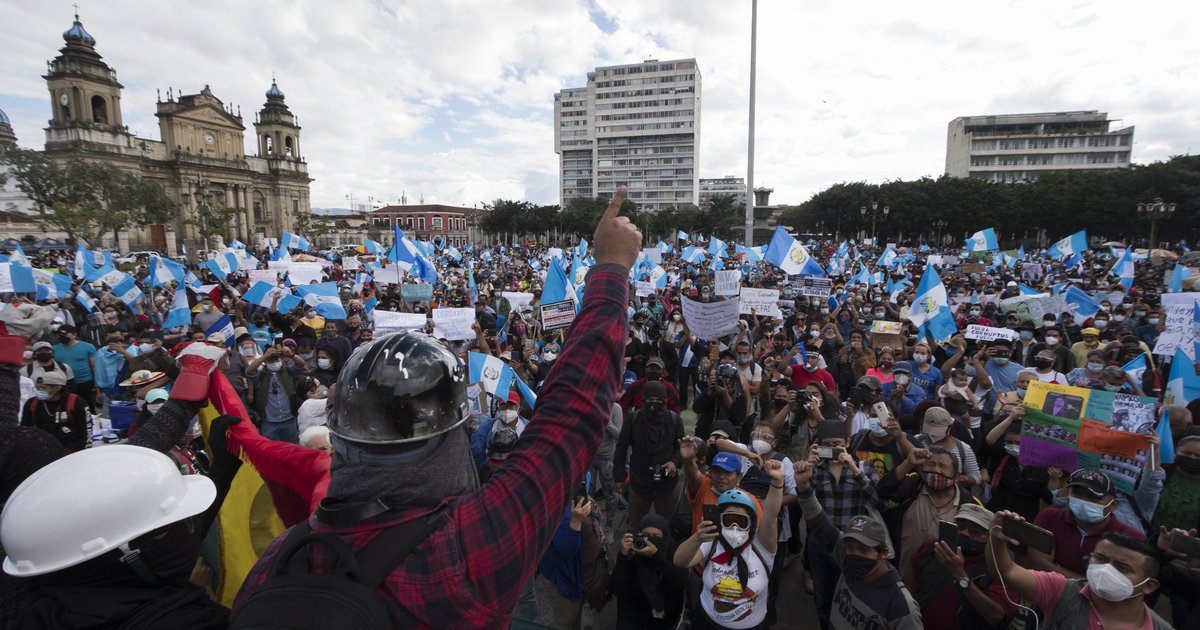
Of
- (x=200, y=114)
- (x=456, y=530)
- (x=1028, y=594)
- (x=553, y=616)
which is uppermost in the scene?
(x=200, y=114)

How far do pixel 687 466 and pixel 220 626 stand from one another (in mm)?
3480

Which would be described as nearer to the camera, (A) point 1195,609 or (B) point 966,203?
(A) point 1195,609

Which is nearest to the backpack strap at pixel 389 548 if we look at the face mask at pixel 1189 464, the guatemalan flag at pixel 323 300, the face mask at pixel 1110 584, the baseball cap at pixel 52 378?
the face mask at pixel 1110 584

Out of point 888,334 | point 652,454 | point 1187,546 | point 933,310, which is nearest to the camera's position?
point 1187,546

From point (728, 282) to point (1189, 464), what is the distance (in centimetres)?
732

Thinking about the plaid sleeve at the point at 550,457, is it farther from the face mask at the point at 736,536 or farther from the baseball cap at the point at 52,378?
the baseball cap at the point at 52,378

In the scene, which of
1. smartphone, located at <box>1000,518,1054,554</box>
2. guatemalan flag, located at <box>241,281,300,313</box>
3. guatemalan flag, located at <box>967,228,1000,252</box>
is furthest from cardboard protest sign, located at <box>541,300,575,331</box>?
guatemalan flag, located at <box>967,228,1000,252</box>

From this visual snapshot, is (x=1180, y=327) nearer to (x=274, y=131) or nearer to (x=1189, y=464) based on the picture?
(x=1189, y=464)

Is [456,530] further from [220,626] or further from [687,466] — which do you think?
[687,466]

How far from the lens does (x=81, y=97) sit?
62.5 meters

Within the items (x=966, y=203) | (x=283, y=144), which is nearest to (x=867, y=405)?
(x=966, y=203)

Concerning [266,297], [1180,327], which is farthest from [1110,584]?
[266,297]

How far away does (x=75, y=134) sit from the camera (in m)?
61.2

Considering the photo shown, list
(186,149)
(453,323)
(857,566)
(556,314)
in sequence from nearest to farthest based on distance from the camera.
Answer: (857,566) → (556,314) → (453,323) → (186,149)
